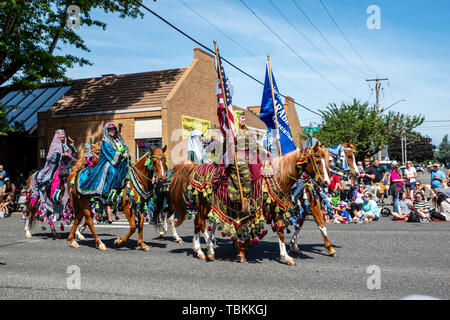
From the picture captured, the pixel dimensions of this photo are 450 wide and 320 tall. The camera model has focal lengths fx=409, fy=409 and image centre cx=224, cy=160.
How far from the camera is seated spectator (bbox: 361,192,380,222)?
46.4 feet

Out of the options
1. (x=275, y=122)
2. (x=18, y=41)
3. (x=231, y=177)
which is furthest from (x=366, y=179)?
(x=18, y=41)

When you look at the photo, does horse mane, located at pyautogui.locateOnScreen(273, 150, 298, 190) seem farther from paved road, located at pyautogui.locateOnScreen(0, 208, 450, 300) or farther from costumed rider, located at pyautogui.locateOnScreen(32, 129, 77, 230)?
costumed rider, located at pyautogui.locateOnScreen(32, 129, 77, 230)

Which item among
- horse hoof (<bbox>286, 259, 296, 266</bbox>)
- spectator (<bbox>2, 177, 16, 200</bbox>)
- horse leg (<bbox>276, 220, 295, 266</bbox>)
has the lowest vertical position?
horse hoof (<bbox>286, 259, 296, 266</bbox>)

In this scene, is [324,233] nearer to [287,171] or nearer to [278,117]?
[287,171]

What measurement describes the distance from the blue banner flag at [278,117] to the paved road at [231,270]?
2446 mm

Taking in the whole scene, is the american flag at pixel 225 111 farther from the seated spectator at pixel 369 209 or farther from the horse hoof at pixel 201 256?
the seated spectator at pixel 369 209

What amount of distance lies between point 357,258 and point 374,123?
2419 cm

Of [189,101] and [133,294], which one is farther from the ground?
[189,101]

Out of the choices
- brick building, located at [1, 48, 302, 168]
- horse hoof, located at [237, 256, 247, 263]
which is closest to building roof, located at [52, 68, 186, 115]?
brick building, located at [1, 48, 302, 168]

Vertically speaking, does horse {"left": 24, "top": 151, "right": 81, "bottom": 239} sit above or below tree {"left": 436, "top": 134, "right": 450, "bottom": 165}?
below

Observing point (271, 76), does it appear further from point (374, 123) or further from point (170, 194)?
point (374, 123)

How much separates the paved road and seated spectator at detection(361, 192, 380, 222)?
10.9 feet

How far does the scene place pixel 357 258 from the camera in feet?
25.5

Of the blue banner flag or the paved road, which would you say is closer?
the paved road
